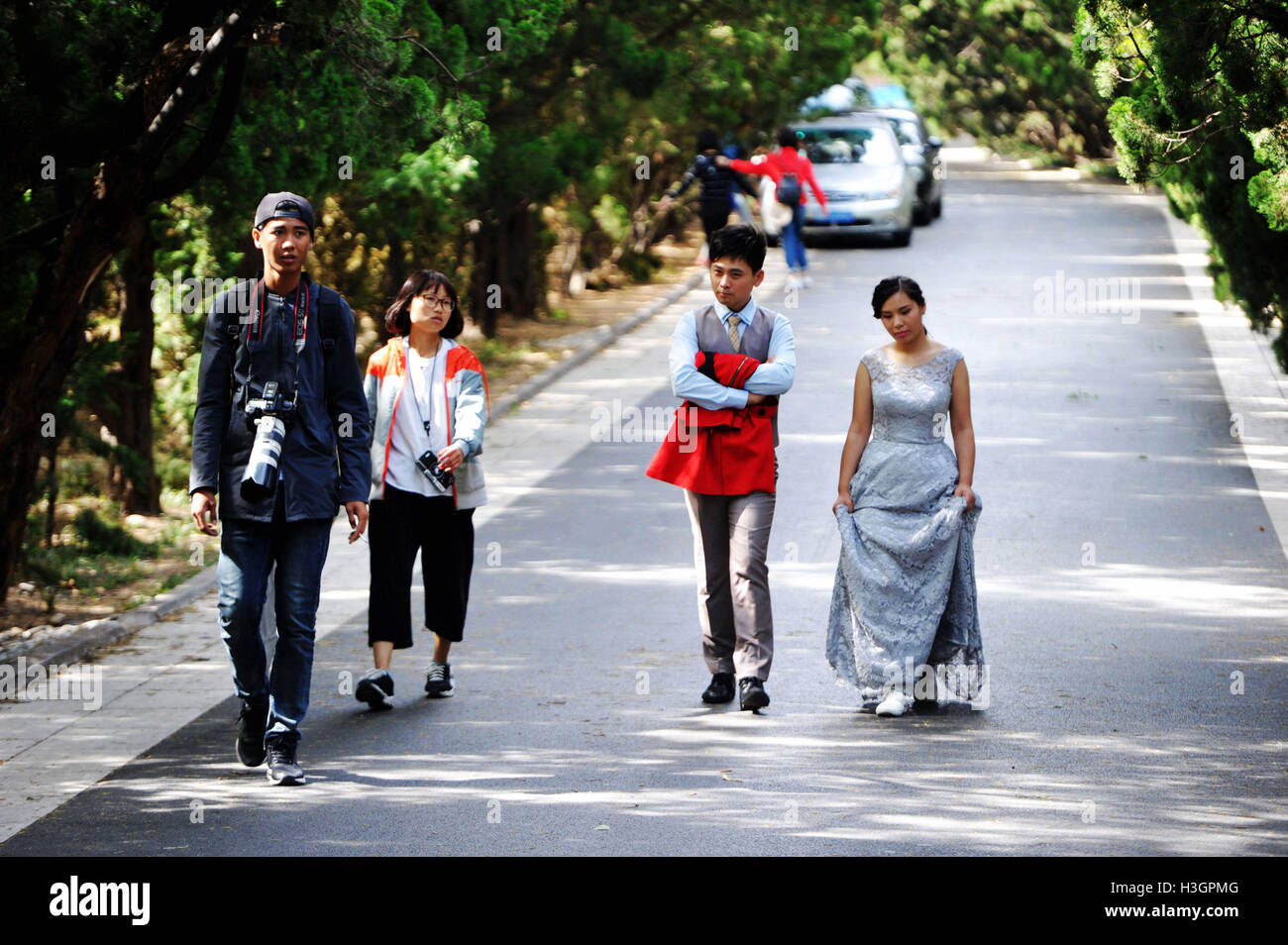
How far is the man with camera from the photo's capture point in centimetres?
625

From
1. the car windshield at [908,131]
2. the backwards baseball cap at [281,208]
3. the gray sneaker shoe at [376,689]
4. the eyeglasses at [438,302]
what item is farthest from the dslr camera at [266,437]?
the car windshield at [908,131]

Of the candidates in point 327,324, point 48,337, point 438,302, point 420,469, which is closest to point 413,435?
point 420,469

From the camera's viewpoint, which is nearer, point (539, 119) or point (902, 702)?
point (902, 702)

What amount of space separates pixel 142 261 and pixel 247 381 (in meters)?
7.05

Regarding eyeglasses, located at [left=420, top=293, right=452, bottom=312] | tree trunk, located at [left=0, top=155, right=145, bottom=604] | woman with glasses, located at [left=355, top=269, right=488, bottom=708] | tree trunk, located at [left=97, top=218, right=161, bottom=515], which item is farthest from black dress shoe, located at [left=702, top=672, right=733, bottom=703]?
tree trunk, located at [left=97, top=218, right=161, bottom=515]

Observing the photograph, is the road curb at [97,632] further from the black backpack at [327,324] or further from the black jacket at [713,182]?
the black jacket at [713,182]

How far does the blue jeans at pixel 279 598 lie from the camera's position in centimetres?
632

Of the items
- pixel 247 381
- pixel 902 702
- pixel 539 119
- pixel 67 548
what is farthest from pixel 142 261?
pixel 902 702

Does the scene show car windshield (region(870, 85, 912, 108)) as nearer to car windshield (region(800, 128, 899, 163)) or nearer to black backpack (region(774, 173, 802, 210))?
car windshield (region(800, 128, 899, 163))

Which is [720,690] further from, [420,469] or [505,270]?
[505,270]

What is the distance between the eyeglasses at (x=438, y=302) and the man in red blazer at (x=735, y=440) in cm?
106

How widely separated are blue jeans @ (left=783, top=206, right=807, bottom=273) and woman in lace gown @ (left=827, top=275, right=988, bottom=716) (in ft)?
44.9
